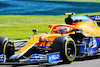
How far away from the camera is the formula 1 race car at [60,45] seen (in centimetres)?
863

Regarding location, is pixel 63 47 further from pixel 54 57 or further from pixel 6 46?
pixel 6 46

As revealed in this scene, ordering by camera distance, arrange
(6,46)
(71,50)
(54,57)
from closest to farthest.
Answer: (54,57) → (71,50) → (6,46)

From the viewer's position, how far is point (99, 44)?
10.9 m

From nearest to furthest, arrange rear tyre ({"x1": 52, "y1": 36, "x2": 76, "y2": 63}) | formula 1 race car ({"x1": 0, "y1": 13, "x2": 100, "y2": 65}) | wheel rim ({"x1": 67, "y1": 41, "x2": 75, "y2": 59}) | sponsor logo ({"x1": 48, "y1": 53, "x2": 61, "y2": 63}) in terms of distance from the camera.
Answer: sponsor logo ({"x1": 48, "y1": 53, "x2": 61, "y2": 63}), formula 1 race car ({"x1": 0, "y1": 13, "x2": 100, "y2": 65}), rear tyre ({"x1": 52, "y1": 36, "x2": 76, "y2": 63}), wheel rim ({"x1": 67, "y1": 41, "x2": 75, "y2": 59})

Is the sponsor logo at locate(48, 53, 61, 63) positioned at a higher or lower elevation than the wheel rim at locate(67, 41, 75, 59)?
lower

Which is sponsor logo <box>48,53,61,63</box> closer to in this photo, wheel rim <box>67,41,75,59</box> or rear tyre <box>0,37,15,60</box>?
wheel rim <box>67,41,75,59</box>

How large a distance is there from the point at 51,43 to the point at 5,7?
111 feet

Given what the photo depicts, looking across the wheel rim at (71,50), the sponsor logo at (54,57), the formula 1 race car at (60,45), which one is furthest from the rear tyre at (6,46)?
the wheel rim at (71,50)

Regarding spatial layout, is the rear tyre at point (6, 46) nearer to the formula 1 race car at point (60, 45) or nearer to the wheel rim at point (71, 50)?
the formula 1 race car at point (60, 45)

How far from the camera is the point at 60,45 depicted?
880 centimetres

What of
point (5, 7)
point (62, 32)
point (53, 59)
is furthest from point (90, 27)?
point (5, 7)

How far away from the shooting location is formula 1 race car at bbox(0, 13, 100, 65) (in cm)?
863

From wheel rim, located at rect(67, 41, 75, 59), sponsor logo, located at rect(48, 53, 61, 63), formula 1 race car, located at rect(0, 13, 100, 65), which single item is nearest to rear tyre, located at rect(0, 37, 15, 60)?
formula 1 race car, located at rect(0, 13, 100, 65)

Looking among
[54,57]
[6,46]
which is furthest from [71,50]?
[6,46]
